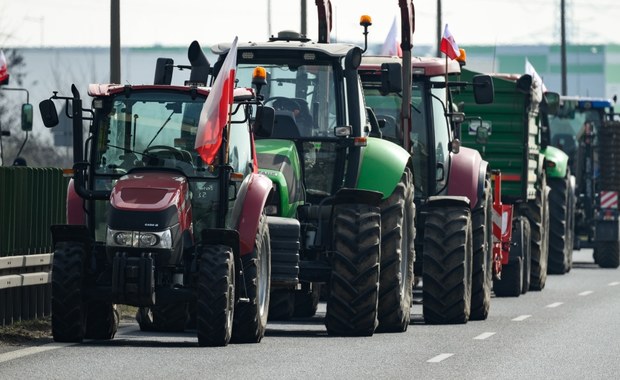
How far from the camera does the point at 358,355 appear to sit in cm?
1562

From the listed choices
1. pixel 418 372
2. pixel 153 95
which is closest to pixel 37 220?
pixel 153 95

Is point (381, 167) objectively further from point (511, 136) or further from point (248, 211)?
point (511, 136)

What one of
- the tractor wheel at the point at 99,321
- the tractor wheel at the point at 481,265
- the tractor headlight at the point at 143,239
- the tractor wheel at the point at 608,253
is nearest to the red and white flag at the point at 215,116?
the tractor headlight at the point at 143,239

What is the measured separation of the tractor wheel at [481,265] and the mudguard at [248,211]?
496 cm

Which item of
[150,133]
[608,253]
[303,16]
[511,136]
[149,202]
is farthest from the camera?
[303,16]

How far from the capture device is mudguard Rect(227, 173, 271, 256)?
53.4ft

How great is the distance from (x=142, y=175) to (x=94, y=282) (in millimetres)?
1010


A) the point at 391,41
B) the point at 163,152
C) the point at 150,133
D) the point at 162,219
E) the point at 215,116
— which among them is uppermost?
the point at 391,41

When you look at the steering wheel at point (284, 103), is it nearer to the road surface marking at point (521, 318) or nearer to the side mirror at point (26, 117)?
the road surface marking at point (521, 318)

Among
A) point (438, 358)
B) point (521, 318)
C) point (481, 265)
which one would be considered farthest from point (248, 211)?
point (521, 318)

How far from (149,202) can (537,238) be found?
1285 cm

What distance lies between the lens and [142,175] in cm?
1627

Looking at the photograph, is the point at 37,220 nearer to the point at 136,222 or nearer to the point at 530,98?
the point at 136,222

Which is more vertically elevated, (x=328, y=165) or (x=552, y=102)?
(x=552, y=102)
